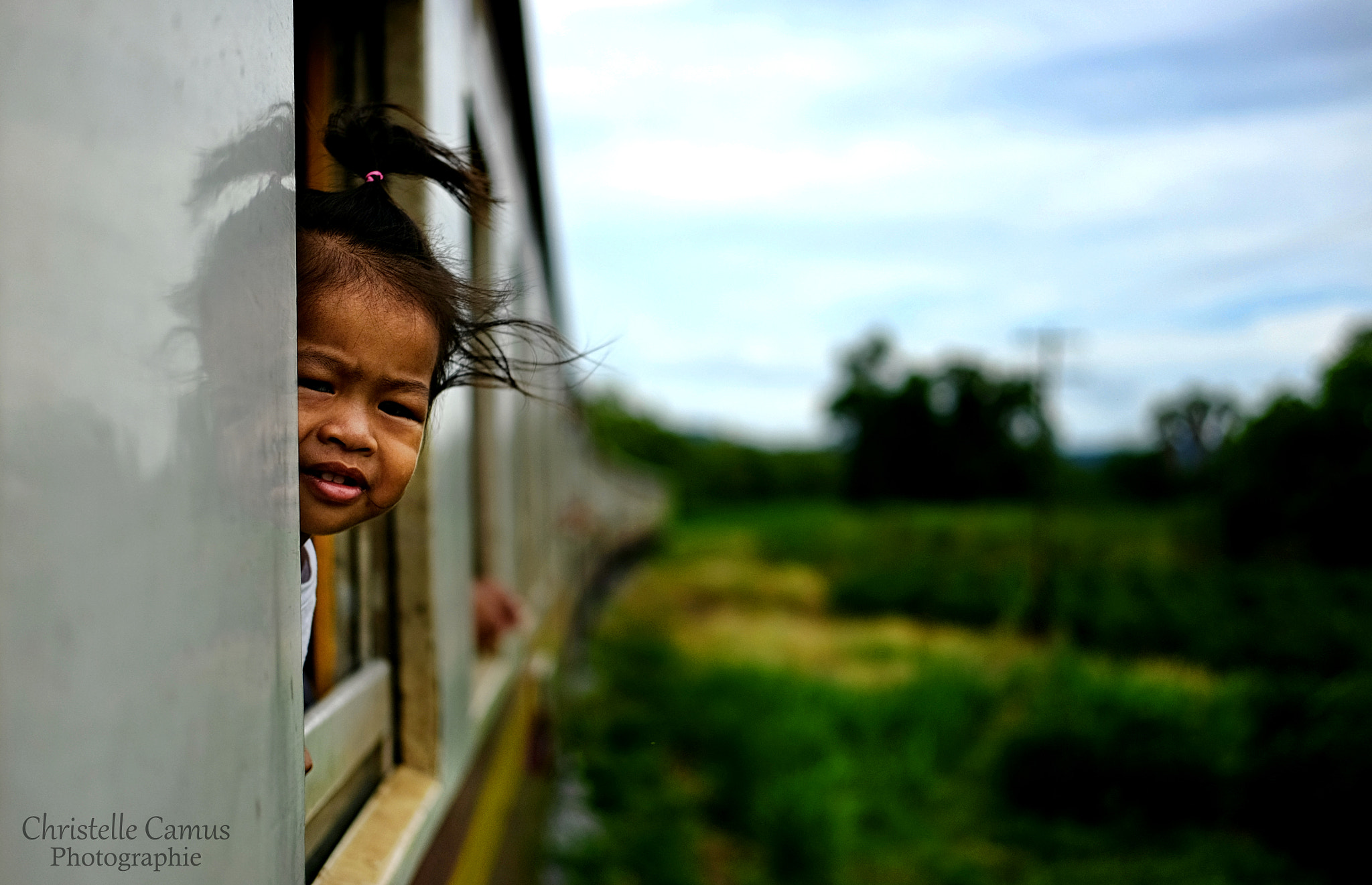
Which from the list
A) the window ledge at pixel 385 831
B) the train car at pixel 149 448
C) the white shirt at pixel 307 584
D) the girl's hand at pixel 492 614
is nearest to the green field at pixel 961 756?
the girl's hand at pixel 492 614

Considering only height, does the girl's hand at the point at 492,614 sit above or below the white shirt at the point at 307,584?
below

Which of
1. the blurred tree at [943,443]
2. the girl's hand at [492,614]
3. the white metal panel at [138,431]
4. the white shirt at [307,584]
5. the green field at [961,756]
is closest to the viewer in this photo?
the white metal panel at [138,431]

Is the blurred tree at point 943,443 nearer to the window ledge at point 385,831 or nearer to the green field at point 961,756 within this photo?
the green field at point 961,756

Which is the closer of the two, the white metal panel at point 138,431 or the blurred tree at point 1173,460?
the white metal panel at point 138,431

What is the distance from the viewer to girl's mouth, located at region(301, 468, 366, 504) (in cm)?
118

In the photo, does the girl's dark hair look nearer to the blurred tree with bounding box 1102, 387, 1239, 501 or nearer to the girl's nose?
the girl's nose

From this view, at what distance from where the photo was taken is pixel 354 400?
1191 millimetres

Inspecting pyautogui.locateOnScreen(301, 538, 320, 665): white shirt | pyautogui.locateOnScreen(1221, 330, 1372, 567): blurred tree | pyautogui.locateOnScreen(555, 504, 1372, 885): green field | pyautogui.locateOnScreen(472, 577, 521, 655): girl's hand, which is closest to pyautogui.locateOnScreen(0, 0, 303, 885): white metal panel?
pyautogui.locateOnScreen(301, 538, 320, 665): white shirt

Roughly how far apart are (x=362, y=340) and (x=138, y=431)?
0.46 m

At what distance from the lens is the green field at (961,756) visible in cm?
665

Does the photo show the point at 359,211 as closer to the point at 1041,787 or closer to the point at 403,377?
the point at 403,377

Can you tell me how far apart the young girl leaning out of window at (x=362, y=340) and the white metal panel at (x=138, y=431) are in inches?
8.6

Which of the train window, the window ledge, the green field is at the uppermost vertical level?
the train window

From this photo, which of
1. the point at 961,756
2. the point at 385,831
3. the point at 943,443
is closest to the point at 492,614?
the point at 385,831
